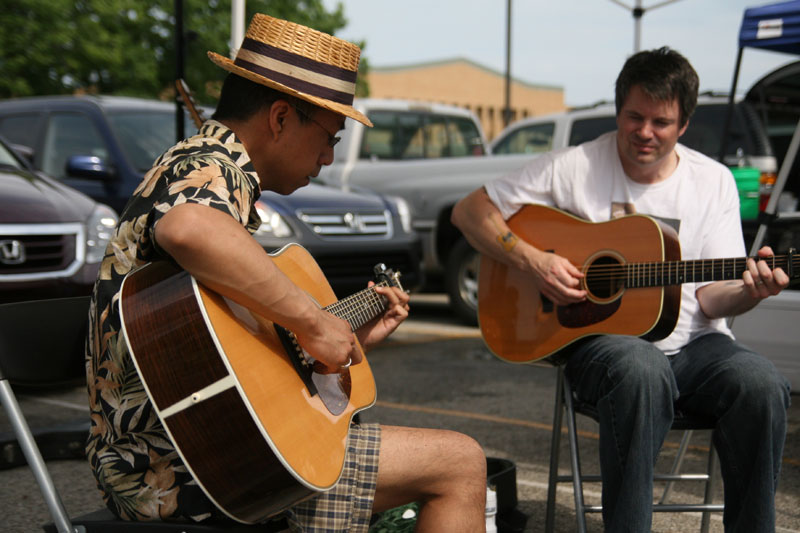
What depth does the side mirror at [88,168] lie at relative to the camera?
649 centimetres

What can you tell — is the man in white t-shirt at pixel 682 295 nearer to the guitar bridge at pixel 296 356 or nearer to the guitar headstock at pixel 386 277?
the guitar headstock at pixel 386 277

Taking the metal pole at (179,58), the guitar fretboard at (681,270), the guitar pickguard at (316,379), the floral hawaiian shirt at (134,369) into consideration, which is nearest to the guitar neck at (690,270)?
the guitar fretboard at (681,270)

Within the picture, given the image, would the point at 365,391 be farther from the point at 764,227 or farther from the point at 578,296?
the point at 764,227

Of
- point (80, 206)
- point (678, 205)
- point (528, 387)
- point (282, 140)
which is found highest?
point (282, 140)

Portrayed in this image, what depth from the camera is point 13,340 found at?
228 cm

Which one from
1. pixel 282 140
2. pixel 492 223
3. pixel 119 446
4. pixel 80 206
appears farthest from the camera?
pixel 80 206

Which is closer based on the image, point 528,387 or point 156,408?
point 156,408

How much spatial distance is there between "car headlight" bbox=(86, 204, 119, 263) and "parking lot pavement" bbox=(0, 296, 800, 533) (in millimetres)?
871

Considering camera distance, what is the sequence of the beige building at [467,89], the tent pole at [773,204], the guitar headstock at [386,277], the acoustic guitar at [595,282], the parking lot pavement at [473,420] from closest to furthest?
the guitar headstock at [386,277], the acoustic guitar at [595,282], the parking lot pavement at [473,420], the tent pole at [773,204], the beige building at [467,89]

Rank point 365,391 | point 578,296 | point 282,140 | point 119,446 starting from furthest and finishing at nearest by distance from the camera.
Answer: point 578,296
point 365,391
point 282,140
point 119,446

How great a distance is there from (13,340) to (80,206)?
11.5ft

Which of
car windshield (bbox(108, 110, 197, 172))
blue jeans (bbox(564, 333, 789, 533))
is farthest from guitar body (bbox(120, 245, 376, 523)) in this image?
car windshield (bbox(108, 110, 197, 172))

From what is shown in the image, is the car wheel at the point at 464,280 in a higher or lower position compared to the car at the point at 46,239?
lower

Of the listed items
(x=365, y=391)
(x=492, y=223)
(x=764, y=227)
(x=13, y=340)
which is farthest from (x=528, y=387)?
(x=13, y=340)
